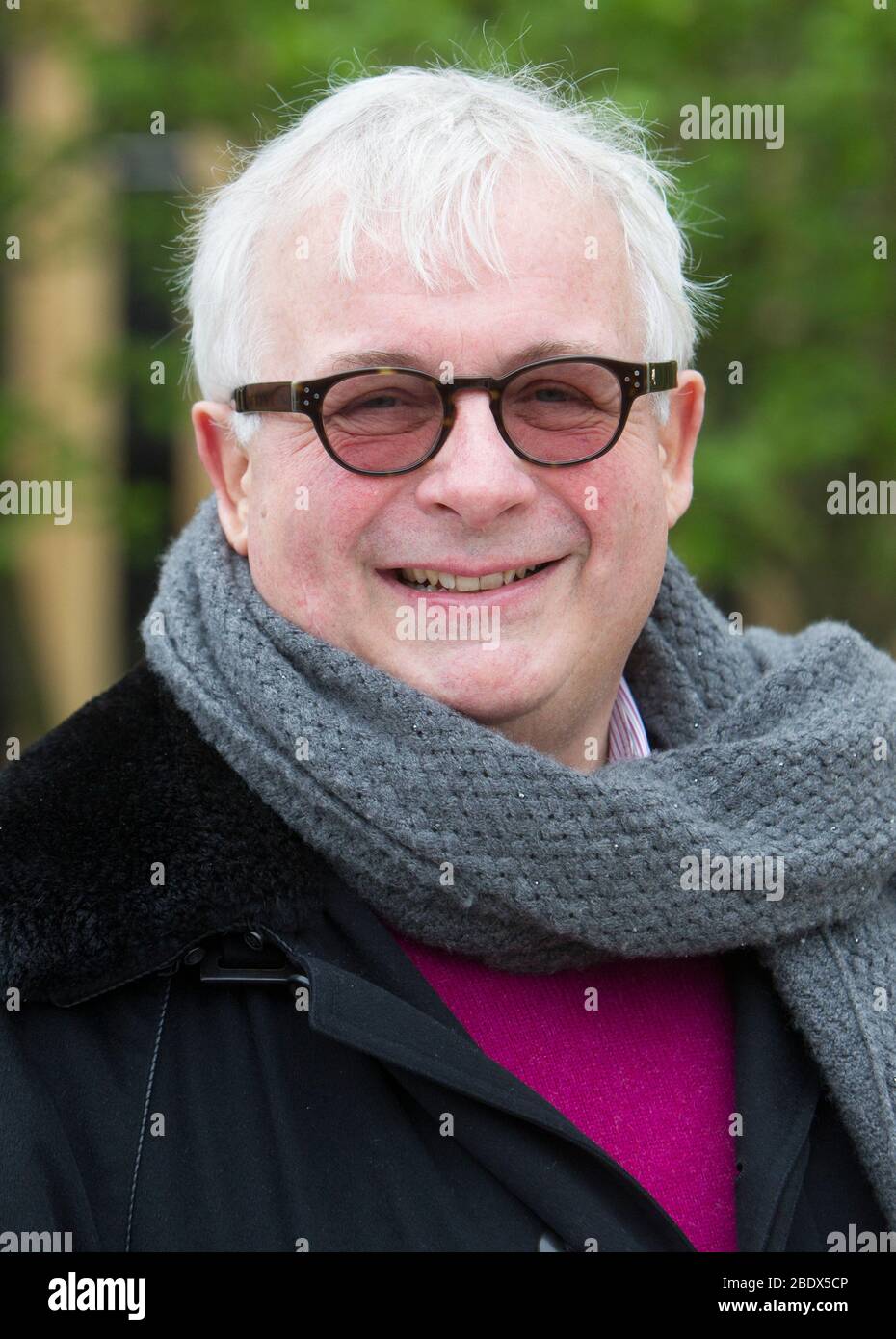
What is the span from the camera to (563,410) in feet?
6.78

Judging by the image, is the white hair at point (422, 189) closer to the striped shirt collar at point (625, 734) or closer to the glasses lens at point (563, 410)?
the glasses lens at point (563, 410)

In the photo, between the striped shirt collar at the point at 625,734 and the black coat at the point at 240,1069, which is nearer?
the black coat at the point at 240,1069

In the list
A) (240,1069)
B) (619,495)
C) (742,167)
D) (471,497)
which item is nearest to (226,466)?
(471,497)

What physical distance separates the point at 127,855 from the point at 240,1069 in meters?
0.30

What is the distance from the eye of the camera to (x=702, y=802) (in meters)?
2.17

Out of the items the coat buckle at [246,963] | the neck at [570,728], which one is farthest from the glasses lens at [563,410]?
the coat buckle at [246,963]

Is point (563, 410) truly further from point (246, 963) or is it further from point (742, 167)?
point (742, 167)

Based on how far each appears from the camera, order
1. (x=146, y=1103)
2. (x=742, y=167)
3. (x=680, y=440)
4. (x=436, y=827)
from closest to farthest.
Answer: (x=146, y=1103) → (x=436, y=827) → (x=680, y=440) → (x=742, y=167)

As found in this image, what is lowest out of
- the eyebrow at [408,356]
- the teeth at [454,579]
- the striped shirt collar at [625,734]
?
the striped shirt collar at [625,734]

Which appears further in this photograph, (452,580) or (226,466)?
(226,466)

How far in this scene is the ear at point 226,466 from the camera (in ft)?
7.33

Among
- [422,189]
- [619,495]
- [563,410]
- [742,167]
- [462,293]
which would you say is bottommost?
[619,495]

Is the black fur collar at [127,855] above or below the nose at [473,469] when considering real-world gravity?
below
